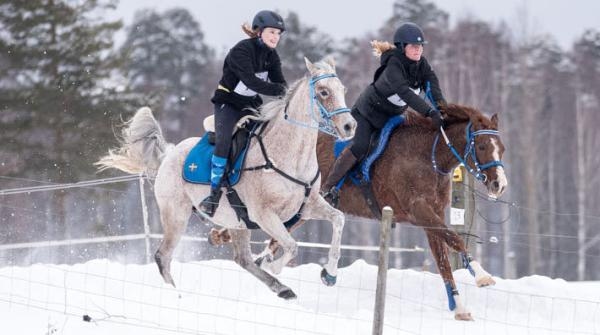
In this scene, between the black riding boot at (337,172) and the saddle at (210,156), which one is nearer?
the saddle at (210,156)

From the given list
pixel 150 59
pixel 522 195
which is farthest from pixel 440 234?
pixel 150 59

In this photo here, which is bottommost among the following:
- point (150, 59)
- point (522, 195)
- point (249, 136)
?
point (249, 136)

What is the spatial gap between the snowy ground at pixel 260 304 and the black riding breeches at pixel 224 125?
1.26 metres

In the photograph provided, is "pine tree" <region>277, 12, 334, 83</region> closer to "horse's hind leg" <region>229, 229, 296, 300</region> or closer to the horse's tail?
the horse's tail

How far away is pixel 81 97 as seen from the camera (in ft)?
72.4

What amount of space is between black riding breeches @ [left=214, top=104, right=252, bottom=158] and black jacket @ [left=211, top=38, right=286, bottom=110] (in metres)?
0.06

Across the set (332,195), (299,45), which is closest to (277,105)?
(332,195)

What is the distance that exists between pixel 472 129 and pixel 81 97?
605 inches

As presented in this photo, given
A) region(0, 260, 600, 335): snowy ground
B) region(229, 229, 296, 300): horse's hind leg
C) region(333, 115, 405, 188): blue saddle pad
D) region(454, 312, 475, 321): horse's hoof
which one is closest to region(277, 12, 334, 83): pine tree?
region(0, 260, 600, 335): snowy ground

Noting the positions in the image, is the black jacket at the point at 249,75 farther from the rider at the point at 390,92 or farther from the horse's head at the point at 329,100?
the rider at the point at 390,92

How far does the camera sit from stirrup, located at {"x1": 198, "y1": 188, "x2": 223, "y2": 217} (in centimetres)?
793

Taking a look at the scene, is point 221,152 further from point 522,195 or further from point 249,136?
point 522,195

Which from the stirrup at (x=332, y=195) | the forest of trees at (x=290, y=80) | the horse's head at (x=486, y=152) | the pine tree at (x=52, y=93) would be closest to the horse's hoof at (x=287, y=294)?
the stirrup at (x=332, y=195)

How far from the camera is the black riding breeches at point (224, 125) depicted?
309 inches
